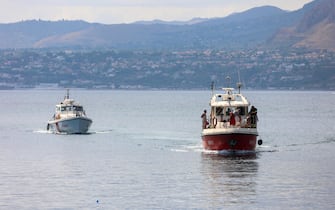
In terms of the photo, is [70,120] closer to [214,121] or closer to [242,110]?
[214,121]

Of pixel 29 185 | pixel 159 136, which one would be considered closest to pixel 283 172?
pixel 29 185

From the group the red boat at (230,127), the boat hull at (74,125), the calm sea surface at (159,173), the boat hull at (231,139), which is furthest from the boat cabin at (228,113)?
the boat hull at (74,125)

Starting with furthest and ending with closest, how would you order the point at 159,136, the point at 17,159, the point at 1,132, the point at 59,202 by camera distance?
the point at 1,132
the point at 159,136
the point at 17,159
the point at 59,202

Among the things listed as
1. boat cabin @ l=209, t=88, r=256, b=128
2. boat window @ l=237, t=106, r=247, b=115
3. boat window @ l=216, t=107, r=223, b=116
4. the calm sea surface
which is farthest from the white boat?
boat window @ l=237, t=106, r=247, b=115

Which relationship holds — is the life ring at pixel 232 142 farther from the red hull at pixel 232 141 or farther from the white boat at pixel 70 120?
the white boat at pixel 70 120

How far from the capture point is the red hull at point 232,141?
72.5m

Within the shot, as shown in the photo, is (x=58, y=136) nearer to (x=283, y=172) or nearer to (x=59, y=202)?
(x=283, y=172)

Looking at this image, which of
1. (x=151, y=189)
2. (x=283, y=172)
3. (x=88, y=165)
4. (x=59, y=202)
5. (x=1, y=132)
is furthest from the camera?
(x=1, y=132)

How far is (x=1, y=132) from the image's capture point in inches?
4198

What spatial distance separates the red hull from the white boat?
26852 mm

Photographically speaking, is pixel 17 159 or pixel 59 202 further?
pixel 17 159

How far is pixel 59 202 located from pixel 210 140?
23664 millimetres

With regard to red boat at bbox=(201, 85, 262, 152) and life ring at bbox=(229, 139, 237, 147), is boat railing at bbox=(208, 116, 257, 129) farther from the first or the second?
life ring at bbox=(229, 139, 237, 147)

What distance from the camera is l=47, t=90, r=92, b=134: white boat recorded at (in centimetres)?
9925
